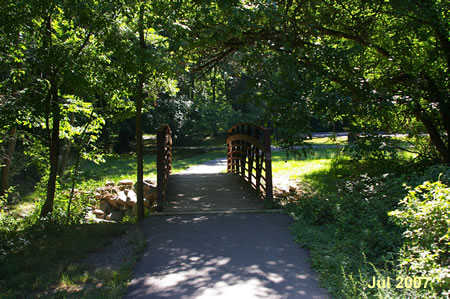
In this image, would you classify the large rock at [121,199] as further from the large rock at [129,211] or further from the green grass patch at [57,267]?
the green grass patch at [57,267]

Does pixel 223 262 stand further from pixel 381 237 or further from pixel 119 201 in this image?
pixel 119 201

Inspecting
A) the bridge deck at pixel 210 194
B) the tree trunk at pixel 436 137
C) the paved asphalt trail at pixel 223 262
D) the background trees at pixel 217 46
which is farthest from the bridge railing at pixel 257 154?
the tree trunk at pixel 436 137

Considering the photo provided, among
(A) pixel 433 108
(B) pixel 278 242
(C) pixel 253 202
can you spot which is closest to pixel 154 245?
(B) pixel 278 242

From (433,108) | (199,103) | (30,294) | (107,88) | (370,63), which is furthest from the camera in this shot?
(199,103)

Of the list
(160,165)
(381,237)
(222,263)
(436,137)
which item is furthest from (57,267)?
(436,137)

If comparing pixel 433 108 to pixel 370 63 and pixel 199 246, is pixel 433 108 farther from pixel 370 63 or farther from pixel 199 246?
pixel 199 246

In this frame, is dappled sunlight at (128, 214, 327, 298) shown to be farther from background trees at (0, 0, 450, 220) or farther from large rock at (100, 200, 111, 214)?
large rock at (100, 200, 111, 214)

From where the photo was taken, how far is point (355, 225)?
6098 mm

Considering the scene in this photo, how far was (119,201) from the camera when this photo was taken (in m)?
11.1

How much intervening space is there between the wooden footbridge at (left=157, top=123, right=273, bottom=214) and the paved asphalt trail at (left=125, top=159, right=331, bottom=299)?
109 centimetres

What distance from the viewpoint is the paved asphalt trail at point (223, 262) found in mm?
4320

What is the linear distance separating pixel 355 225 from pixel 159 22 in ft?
15.0

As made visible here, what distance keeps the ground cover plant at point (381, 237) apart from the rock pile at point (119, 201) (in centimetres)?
435

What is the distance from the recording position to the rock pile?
10.8m
